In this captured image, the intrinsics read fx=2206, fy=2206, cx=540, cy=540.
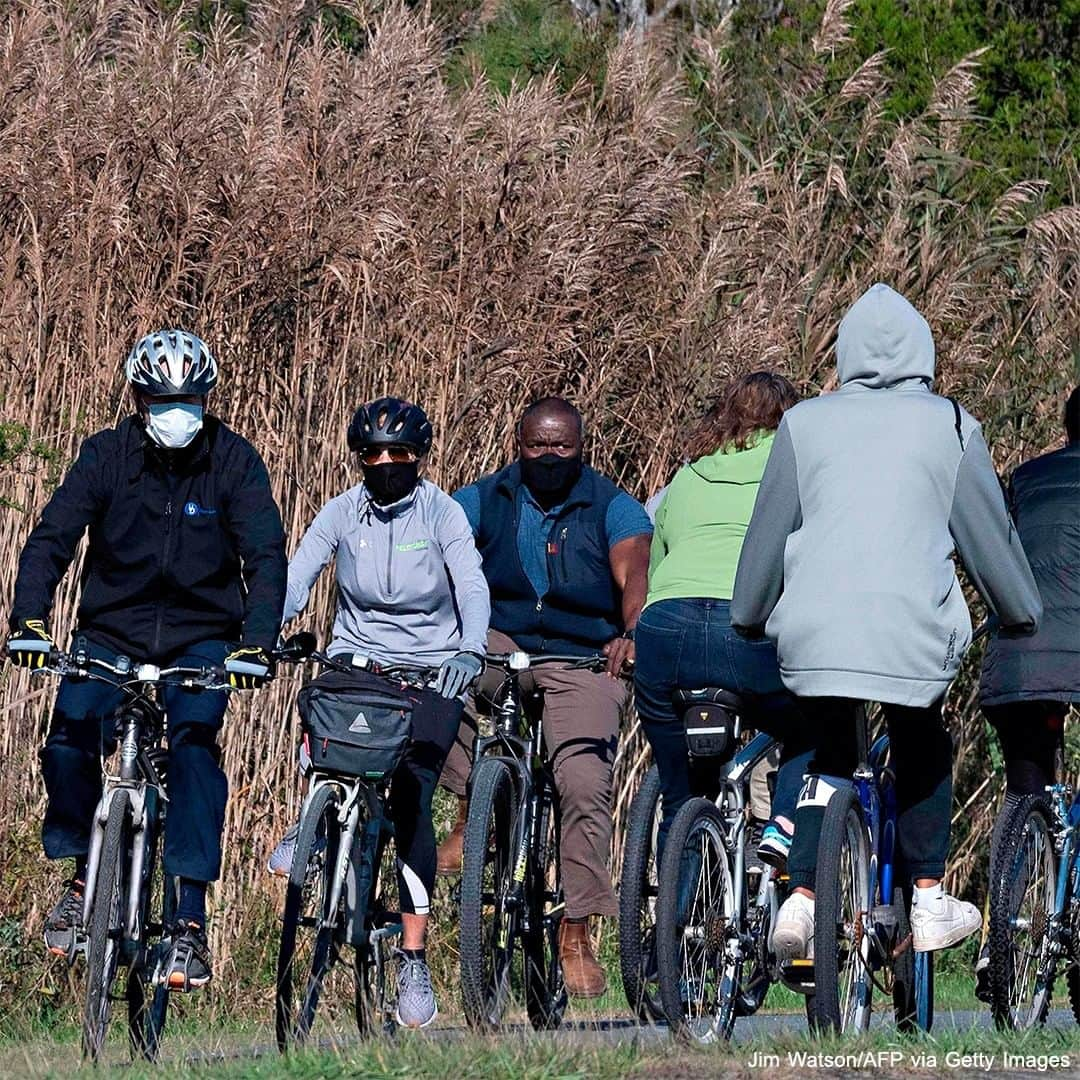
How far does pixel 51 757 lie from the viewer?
21.4 ft

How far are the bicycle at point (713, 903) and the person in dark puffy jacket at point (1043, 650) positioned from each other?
3.13 feet

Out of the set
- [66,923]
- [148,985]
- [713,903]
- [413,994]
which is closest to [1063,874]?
[713,903]

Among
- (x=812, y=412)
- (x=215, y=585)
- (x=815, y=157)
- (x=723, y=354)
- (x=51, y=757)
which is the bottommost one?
(x=51, y=757)

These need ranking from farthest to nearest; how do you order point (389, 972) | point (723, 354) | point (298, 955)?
point (723, 354)
point (298, 955)
point (389, 972)

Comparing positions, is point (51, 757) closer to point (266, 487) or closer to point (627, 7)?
point (266, 487)

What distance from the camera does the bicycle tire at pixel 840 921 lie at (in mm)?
5676

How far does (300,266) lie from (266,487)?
2689 mm

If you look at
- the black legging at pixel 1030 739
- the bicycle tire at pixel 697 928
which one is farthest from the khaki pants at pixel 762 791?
the bicycle tire at pixel 697 928

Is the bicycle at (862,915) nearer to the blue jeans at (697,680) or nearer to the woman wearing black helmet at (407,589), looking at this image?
the blue jeans at (697,680)

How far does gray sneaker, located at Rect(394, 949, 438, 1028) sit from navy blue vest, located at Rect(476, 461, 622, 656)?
1298 mm

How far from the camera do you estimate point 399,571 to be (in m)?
7.08

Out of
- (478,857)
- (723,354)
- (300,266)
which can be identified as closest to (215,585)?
(478,857)

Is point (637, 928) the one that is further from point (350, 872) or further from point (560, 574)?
point (560, 574)

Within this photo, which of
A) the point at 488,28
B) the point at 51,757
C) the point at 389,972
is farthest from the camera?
the point at 488,28
